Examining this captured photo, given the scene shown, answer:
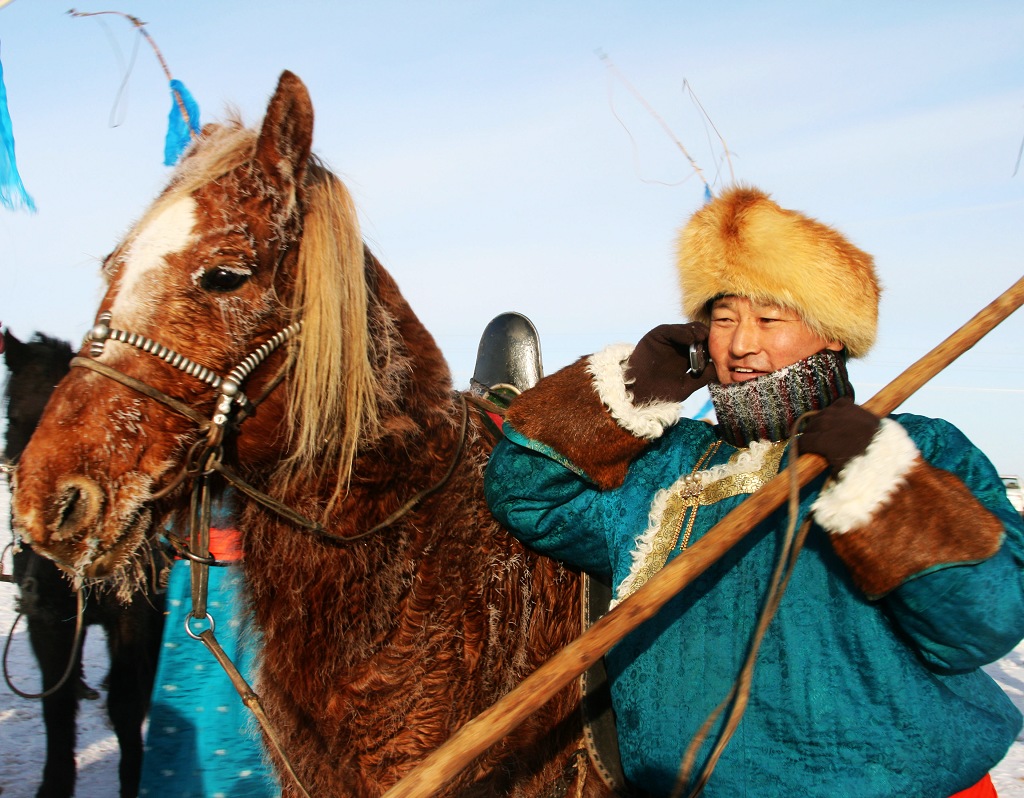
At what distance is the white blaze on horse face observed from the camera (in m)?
1.74

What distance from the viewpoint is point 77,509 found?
1.66 m

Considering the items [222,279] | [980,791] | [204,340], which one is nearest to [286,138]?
[222,279]

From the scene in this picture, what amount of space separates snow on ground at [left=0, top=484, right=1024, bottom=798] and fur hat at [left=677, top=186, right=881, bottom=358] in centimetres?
443

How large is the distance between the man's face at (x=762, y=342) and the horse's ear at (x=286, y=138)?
41.3 inches

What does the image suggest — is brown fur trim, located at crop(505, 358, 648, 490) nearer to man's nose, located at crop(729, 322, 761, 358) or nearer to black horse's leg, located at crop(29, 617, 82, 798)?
man's nose, located at crop(729, 322, 761, 358)

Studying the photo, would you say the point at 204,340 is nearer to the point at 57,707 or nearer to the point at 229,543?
the point at 229,543

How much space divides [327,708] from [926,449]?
1.45 metres

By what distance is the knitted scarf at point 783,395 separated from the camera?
70.1 inches

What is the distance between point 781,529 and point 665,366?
1.52ft

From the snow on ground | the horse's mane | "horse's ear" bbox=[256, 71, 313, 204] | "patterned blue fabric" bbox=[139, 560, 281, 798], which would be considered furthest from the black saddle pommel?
the snow on ground

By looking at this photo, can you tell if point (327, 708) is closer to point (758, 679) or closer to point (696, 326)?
point (758, 679)

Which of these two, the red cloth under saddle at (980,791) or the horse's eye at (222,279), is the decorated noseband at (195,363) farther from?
the red cloth under saddle at (980,791)

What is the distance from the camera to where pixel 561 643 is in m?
2.20

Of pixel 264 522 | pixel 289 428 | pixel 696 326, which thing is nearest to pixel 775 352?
pixel 696 326
